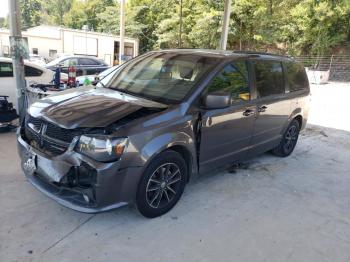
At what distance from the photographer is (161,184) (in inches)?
131

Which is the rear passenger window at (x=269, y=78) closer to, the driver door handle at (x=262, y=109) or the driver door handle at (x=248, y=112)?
the driver door handle at (x=262, y=109)

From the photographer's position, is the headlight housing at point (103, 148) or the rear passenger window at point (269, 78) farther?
the rear passenger window at point (269, 78)

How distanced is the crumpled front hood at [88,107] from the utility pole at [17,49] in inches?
86.3

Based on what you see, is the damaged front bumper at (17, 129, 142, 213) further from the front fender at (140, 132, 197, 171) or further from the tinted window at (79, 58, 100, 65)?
the tinted window at (79, 58, 100, 65)

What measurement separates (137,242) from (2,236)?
117cm

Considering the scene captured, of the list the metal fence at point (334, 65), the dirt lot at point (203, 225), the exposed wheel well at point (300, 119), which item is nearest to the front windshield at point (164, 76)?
the dirt lot at point (203, 225)

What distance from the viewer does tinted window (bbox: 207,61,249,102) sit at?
373 centimetres

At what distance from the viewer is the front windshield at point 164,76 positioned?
3623 mm

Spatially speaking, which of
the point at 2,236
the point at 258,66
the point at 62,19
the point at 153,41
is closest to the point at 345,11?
the point at 153,41

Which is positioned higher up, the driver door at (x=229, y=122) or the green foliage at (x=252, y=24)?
the green foliage at (x=252, y=24)

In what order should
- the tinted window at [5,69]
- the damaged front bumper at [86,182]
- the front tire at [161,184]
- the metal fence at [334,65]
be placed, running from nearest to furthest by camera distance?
1. the damaged front bumper at [86,182]
2. the front tire at [161,184]
3. the tinted window at [5,69]
4. the metal fence at [334,65]

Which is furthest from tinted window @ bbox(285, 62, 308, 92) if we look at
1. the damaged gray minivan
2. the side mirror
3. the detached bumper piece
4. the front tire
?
the detached bumper piece

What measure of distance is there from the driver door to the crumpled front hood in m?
0.64

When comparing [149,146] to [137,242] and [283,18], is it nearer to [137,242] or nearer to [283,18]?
[137,242]
